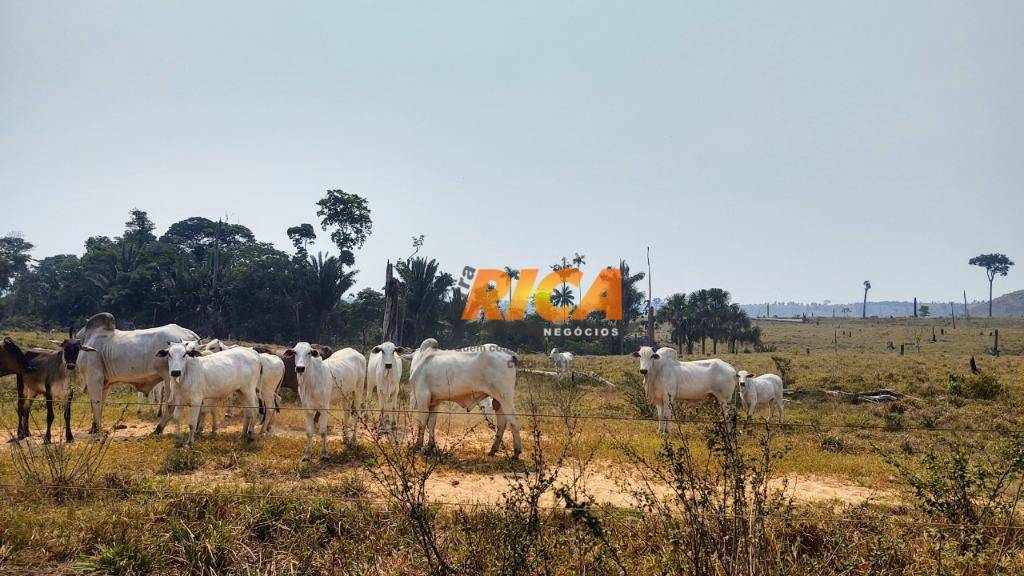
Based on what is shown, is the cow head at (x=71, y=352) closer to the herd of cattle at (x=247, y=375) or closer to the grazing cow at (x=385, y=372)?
the herd of cattle at (x=247, y=375)

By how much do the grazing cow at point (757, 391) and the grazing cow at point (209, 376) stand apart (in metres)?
10.8

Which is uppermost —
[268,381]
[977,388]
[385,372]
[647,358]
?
[647,358]

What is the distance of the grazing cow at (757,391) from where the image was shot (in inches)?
499

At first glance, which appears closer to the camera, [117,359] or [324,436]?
[324,436]

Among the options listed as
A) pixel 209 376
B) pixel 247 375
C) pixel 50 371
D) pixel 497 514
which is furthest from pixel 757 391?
pixel 50 371

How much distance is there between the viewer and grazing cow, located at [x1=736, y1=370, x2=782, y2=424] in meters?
12.7

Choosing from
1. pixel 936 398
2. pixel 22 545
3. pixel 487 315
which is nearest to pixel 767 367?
pixel 936 398

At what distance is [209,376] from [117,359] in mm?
2383

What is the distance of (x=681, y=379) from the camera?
1215cm

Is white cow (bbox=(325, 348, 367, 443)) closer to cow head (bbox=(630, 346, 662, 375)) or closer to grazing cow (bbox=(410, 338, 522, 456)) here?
grazing cow (bbox=(410, 338, 522, 456))

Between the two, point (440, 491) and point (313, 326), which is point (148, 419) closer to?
point (440, 491)

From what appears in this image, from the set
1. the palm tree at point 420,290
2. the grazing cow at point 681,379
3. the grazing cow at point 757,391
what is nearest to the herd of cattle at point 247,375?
the grazing cow at point 681,379

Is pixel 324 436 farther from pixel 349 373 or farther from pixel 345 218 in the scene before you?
pixel 345 218

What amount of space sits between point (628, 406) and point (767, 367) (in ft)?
56.4
